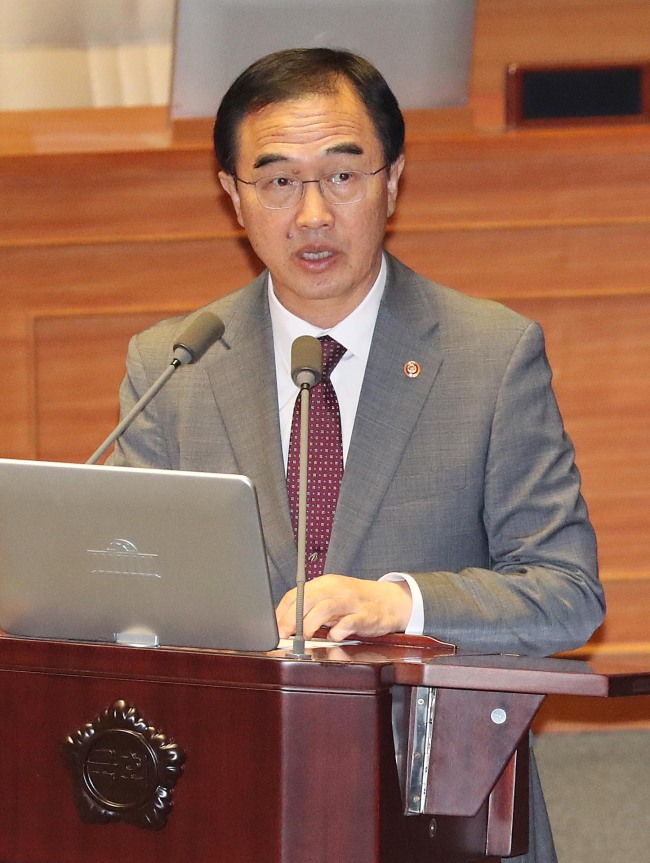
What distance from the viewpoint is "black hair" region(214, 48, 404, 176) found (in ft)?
6.61

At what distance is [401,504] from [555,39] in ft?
9.08

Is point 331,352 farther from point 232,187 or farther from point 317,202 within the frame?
point 232,187

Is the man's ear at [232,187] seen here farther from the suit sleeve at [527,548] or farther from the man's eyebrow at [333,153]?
the suit sleeve at [527,548]

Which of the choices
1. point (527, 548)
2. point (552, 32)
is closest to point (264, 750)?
point (527, 548)

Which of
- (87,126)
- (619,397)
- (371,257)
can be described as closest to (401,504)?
(371,257)

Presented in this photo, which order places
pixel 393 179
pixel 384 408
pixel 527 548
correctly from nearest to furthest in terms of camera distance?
1. pixel 527 548
2. pixel 384 408
3. pixel 393 179

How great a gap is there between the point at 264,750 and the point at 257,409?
29.9 inches

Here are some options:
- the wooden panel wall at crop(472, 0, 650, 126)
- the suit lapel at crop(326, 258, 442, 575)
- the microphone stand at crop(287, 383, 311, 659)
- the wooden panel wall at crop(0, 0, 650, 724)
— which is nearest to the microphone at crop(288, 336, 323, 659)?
the microphone stand at crop(287, 383, 311, 659)

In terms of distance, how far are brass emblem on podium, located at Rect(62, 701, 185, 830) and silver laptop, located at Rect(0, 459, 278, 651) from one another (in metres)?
0.10

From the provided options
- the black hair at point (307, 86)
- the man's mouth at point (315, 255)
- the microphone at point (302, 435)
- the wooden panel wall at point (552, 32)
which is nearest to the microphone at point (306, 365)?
the microphone at point (302, 435)

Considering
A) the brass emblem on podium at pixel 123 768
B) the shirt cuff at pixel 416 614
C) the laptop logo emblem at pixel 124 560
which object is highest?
the laptop logo emblem at pixel 124 560

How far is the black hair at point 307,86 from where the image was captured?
2.02 m

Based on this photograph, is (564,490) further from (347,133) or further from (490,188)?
(490,188)

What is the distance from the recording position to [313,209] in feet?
6.52
